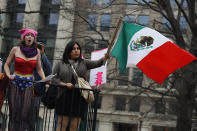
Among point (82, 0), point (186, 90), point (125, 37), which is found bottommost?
point (186, 90)

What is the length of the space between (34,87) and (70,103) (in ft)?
2.18

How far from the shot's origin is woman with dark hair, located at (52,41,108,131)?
21.3 ft

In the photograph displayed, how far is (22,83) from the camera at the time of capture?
20.9 feet

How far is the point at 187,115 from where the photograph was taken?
51.2 ft

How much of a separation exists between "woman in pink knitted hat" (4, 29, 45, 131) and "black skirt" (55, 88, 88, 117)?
1.67ft

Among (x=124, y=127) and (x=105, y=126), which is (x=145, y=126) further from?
(x=105, y=126)

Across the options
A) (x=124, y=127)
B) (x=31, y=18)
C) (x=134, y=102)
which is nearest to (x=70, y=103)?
(x=31, y=18)

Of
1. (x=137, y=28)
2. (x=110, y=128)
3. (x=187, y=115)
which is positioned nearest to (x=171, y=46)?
(x=137, y=28)

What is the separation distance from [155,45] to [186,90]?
9028mm

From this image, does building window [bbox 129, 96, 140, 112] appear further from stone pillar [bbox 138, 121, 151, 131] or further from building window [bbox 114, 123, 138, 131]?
building window [bbox 114, 123, 138, 131]

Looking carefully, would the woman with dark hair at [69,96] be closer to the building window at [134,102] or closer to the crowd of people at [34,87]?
the crowd of people at [34,87]

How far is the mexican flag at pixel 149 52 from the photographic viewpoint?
23.4 ft

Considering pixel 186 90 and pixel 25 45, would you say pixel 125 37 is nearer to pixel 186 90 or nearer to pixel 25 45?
pixel 25 45

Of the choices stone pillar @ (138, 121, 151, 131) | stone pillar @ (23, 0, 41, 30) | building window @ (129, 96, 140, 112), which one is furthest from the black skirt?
stone pillar @ (138, 121, 151, 131)
